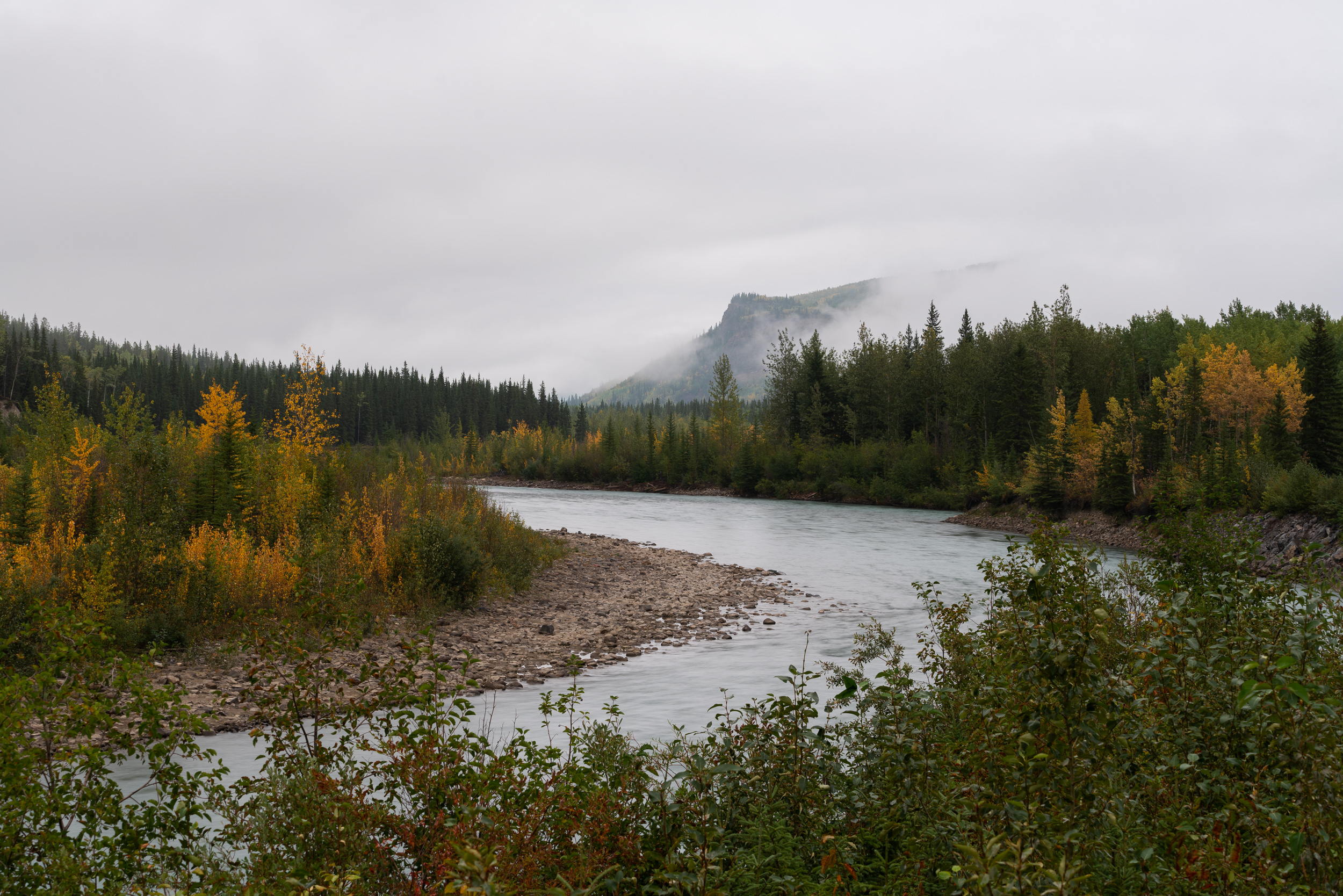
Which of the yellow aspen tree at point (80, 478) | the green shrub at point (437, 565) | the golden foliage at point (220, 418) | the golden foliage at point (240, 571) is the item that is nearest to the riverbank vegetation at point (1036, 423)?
the green shrub at point (437, 565)

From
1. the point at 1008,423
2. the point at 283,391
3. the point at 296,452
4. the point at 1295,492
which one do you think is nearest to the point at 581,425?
the point at 283,391

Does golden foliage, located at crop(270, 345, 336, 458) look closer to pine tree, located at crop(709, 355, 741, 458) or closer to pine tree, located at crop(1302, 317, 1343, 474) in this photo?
pine tree, located at crop(1302, 317, 1343, 474)

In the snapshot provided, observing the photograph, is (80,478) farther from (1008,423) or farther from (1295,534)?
(1008,423)

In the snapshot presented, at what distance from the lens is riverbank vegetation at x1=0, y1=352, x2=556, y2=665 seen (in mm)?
11406

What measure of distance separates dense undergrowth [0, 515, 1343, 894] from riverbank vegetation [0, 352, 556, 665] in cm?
443

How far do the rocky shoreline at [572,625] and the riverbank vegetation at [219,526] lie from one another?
812 mm

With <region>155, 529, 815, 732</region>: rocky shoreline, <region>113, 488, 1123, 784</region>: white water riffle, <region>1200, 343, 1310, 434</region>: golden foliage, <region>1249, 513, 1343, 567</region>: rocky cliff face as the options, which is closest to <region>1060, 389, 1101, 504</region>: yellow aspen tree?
<region>113, 488, 1123, 784</region>: white water riffle

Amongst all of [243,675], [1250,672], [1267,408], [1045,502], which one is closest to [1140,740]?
[1250,672]

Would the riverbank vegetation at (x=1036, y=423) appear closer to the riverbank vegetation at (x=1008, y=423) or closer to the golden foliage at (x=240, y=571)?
the riverbank vegetation at (x=1008, y=423)

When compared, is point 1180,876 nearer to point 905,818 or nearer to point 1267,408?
point 905,818

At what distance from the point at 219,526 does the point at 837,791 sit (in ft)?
44.9

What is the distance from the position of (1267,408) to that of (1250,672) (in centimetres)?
5044

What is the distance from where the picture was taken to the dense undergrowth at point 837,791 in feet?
11.7

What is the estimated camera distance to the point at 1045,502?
145 feet
